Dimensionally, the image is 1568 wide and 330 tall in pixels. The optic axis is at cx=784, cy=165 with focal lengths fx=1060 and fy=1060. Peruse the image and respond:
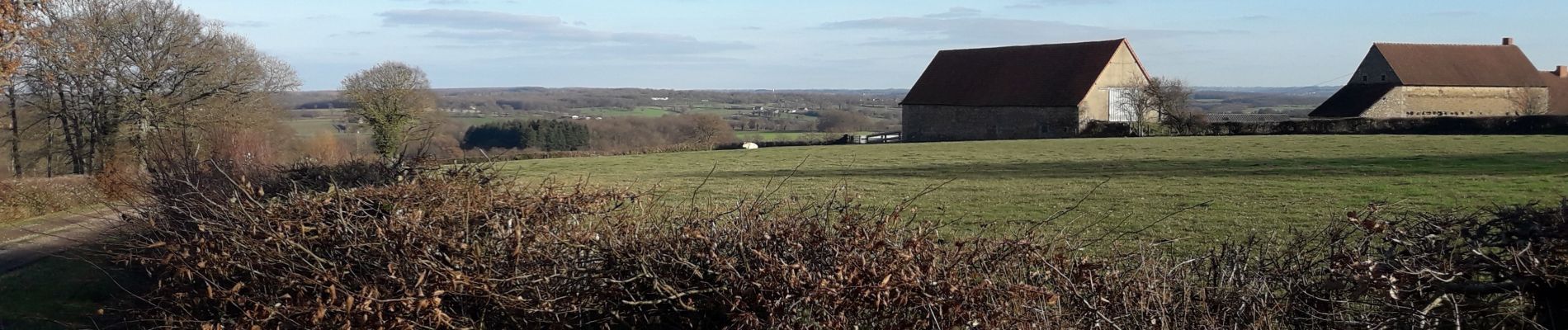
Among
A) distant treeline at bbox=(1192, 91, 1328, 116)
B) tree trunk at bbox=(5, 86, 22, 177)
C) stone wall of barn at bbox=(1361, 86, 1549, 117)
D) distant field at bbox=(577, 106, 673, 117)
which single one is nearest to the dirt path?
tree trunk at bbox=(5, 86, 22, 177)

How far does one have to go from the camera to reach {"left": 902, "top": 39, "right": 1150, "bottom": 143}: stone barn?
150ft

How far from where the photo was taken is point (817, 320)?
4574 mm

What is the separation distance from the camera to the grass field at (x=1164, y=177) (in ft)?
39.3

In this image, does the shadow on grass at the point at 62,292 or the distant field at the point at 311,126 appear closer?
the shadow on grass at the point at 62,292

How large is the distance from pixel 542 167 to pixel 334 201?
24474mm

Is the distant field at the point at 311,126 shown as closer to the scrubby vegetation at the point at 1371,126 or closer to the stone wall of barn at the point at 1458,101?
the scrubby vegetation at the point at 1371,126

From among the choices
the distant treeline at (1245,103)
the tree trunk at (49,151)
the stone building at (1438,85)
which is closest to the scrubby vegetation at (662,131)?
the tree trunk at (49,151)

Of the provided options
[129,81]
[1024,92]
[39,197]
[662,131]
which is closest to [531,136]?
[662,131]

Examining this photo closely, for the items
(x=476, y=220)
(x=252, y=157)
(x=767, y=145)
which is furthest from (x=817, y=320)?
(x=767, y=145)

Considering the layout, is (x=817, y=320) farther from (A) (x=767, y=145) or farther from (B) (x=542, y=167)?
(A) (x=767, y=145)

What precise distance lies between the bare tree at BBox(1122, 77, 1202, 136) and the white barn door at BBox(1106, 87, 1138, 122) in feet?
1.47

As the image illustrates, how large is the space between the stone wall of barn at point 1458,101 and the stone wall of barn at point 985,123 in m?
16.2

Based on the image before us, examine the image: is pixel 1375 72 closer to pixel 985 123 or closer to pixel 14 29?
pixel 985 123

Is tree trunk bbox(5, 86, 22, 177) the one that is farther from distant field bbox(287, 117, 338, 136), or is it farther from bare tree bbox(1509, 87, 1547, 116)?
bare tree bbox(1509, 87, 1547, 116)
